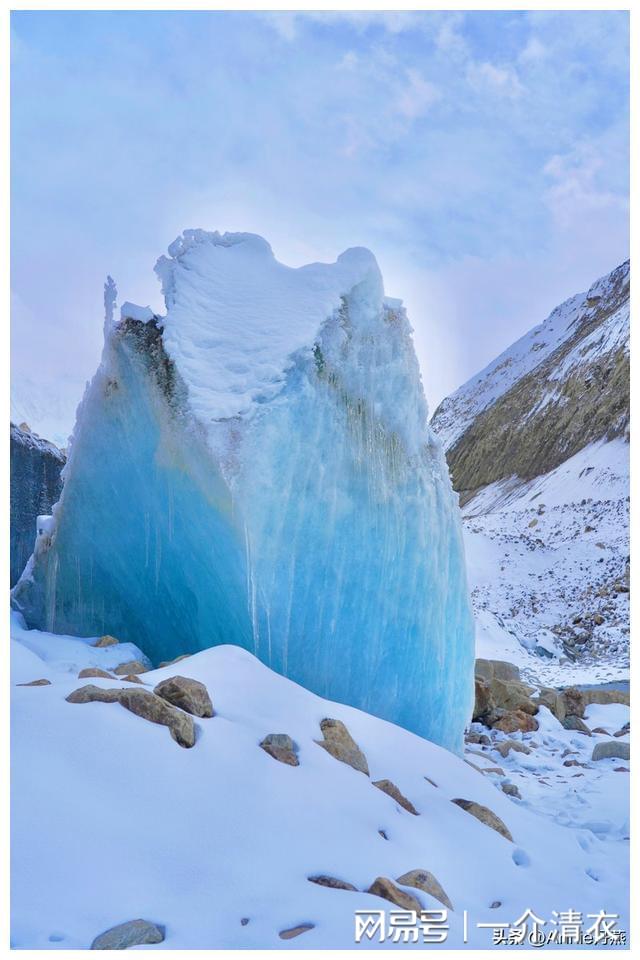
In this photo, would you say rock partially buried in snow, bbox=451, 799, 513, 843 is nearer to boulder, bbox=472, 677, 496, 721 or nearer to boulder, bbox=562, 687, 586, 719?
boulder, bbox=472, 677, 496, 721

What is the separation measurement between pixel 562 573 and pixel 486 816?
1980 cm

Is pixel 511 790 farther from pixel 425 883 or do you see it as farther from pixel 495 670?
pixel 495 670

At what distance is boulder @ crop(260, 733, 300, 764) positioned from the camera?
3666 mm

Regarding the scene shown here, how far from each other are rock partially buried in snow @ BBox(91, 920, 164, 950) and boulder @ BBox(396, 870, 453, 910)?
3.40ft

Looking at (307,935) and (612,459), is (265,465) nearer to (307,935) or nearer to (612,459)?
(307,935)

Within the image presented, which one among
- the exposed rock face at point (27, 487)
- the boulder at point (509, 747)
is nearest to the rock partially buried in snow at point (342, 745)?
the boulder at point (509, 747)

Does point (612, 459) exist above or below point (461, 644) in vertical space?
above

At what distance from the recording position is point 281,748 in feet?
12.2

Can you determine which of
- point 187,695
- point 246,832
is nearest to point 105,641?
point 187,695

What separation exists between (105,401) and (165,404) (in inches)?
30.5

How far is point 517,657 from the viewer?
630 inches

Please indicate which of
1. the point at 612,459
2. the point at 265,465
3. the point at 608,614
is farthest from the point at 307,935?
the point at 612,459

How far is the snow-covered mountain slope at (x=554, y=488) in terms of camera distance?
705 inches

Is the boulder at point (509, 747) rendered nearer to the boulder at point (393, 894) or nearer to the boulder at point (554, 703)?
the boulder at point (554, 703)
